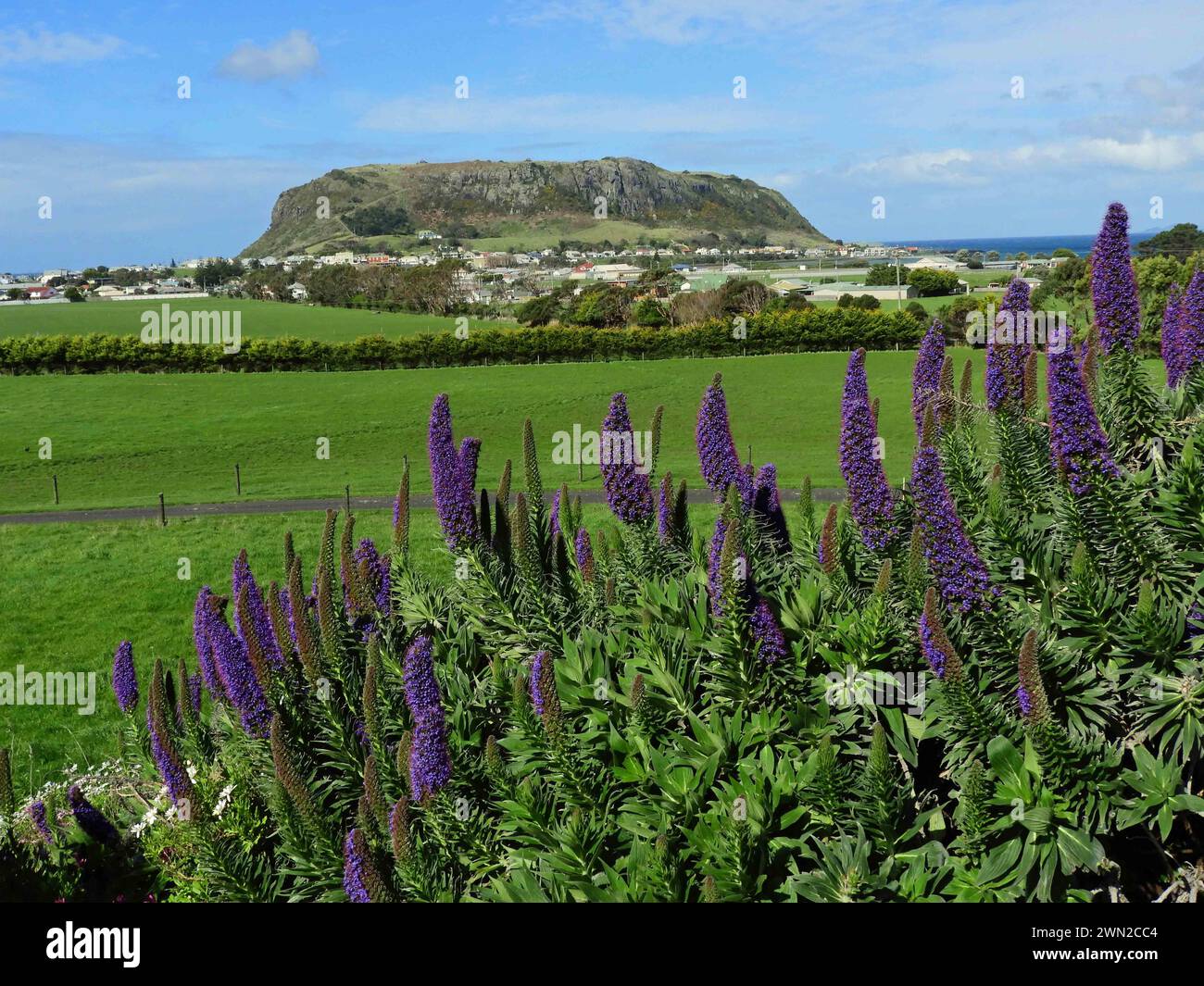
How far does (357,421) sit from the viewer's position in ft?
180

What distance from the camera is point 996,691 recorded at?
174 inches

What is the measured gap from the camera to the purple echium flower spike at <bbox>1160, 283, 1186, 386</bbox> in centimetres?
587

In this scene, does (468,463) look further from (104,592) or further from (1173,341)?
(104,592)

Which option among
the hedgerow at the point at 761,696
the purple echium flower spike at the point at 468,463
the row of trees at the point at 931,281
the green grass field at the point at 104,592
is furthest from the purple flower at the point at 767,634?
the row of trees at the point at 931,281

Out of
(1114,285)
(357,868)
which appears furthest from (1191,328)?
(357,868)

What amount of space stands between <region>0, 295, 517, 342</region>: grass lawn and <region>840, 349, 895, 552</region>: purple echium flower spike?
81402 millimetres

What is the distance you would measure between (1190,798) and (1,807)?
16.9 ft

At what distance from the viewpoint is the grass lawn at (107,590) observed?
521 inches

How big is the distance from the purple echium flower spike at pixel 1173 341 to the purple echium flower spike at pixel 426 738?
15.4ft

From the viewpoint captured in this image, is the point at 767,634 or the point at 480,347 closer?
the point at 767,634

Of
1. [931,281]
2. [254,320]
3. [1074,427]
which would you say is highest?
[931,281]

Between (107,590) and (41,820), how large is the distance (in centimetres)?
1724

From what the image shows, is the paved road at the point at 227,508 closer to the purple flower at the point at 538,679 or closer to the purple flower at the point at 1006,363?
the purple flower at the point at 1006,363
